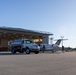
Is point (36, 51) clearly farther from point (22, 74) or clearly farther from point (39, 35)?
point (39, 35)

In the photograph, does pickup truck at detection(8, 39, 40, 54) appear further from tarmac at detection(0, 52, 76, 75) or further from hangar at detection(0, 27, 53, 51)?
hangar at detection(0, 27, 53, 51)

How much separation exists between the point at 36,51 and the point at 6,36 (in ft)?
155

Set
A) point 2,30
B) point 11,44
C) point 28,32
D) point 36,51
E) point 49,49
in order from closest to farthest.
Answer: point 36,51 → point 11,44 → point 49,49 → point 2,30 → point 28,32

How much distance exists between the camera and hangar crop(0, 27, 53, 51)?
7251cm

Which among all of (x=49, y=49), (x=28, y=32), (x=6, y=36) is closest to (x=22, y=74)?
(x=49, y=49)

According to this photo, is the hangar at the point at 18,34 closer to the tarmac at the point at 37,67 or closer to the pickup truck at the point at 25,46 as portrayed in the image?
the pickup truck at the point at 25,46

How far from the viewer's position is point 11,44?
3991 centimetres

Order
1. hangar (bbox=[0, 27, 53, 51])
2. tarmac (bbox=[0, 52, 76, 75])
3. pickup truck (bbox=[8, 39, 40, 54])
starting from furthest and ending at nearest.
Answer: hangar (bbox=[0, 27, 53, 51]), pickup truck (bbox=[8, 39, 40, 54]), tarmac (bbox=[0, 52, 76, 75])

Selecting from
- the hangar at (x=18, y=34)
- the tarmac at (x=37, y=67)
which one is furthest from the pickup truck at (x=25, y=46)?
the hangar at (x=18, y=34)

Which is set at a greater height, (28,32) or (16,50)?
(28,32)

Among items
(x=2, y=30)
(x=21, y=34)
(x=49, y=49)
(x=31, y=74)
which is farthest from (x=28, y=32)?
(x=31, y=74)

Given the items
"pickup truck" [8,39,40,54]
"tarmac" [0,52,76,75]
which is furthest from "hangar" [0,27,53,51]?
"tarmac" [0,52,76,75]

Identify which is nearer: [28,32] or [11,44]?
[11,44]

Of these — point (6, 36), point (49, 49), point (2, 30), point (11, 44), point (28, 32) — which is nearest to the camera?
point (11, 44)
